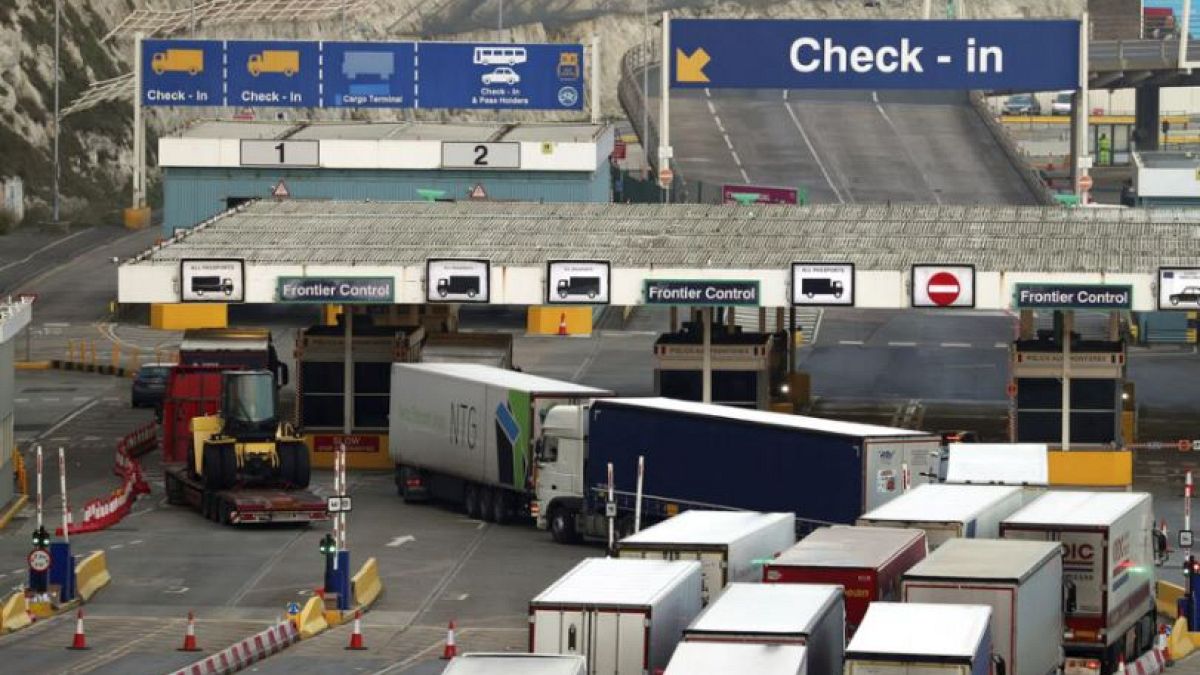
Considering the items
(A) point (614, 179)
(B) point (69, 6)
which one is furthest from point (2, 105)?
(A) point (614, 179)

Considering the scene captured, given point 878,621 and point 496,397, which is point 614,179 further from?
point 878,621

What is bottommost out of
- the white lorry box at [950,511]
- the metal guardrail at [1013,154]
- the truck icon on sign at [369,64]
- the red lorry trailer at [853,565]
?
the red lorry trailer at [853,565]

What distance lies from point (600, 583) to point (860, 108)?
113782 mm

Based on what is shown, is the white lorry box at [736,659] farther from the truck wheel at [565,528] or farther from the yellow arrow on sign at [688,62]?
the yellow arrow on sign at [688,62]

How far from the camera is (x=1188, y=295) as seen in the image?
225ft

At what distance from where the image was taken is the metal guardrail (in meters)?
130

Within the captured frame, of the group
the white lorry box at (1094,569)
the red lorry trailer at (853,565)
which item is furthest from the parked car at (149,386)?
the red lorry trailer at (853,565)

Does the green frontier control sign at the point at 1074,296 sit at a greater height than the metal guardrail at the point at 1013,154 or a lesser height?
lesser

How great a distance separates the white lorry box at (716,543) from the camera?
144 feet

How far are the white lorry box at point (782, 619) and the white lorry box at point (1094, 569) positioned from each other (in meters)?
5.97

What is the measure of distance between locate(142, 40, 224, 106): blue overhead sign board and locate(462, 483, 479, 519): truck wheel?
45.9 meters

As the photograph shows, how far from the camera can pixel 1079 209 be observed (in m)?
76.2

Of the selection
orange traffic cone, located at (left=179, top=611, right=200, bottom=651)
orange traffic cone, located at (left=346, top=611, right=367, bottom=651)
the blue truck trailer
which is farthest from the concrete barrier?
the blue truck trailer

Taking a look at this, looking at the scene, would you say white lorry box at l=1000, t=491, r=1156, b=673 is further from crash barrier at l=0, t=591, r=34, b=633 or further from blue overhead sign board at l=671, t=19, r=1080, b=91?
blue overhead sign board at l=671, t=19, r=1080, b=91
